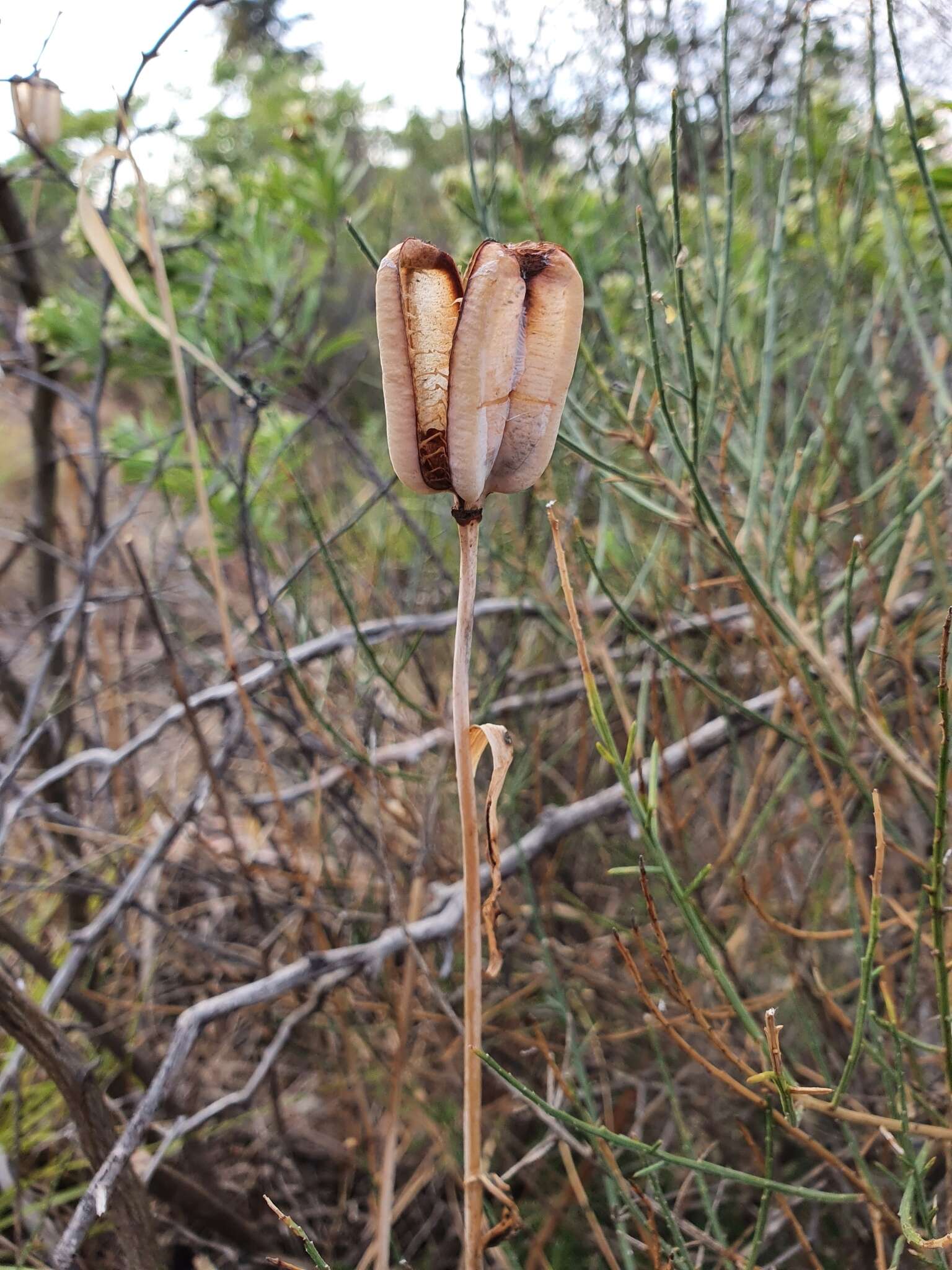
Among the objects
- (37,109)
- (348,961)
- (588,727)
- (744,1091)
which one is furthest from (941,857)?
(37,109)

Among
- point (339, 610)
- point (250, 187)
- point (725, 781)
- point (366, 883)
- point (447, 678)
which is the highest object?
point (250, 187)

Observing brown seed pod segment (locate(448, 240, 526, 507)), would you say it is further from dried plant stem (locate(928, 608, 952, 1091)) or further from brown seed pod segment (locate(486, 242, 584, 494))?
dried plant stem (locate(928, 608, 952, 1091))

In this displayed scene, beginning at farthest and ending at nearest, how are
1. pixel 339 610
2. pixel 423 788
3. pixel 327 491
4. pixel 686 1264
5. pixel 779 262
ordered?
1. pixel 327 491
2. pixel 339 610
3. pixel 423 788
4. pixel 779 262
5. pixel 686 1264

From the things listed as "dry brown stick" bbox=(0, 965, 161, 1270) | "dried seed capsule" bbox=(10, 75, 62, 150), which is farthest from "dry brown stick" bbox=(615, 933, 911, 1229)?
"dried seed capsule" bbox=(10, 75, 62, 150)

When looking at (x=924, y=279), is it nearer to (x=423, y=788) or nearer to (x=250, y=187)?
(x=423, y=788)

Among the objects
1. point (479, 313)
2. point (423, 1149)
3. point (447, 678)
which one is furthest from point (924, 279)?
point (423, 1149)

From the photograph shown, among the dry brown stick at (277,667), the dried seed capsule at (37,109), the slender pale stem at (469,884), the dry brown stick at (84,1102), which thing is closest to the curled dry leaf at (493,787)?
the slender pale stem at (469,884)

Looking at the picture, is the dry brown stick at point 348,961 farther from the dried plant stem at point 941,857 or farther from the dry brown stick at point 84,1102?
the dried plant stem at point 941,857
